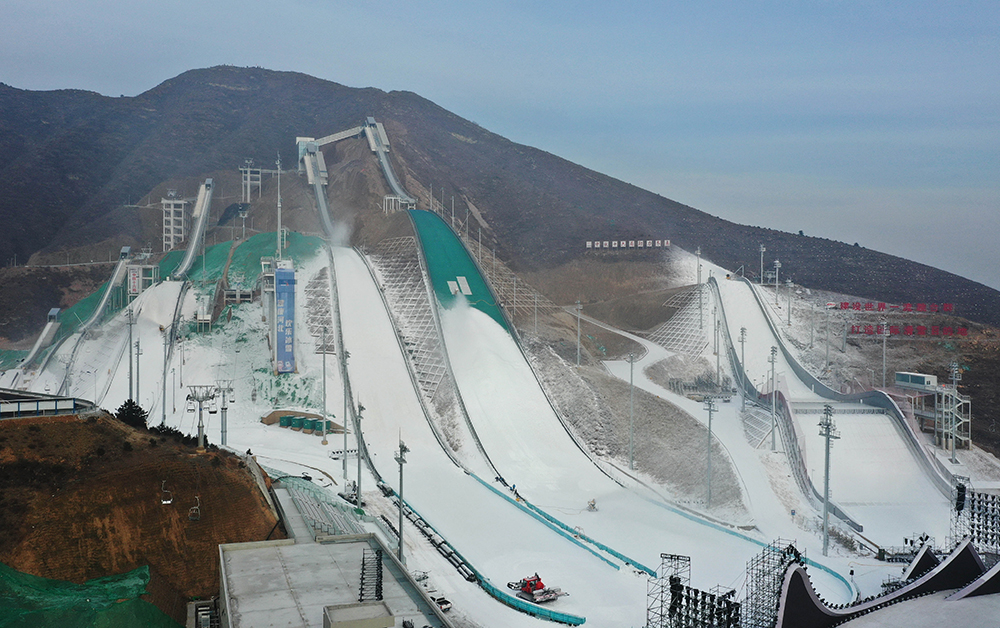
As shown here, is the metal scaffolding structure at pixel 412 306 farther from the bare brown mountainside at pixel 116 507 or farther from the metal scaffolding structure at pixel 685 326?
the bare brown mountainside at pixel 116 507

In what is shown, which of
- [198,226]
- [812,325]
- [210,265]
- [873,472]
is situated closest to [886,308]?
[812,325]

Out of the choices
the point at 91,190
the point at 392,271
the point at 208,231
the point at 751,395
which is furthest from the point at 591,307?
the point at 91,190

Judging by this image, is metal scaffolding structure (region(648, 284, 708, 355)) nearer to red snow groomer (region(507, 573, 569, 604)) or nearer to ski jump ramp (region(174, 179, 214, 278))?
red snow groomer (region(507, 573, 569, 604))

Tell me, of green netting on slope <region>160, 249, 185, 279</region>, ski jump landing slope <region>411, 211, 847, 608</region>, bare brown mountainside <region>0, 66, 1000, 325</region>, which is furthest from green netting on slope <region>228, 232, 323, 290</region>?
bare brown mountainside <region>0, 66, 1000, 325</region>

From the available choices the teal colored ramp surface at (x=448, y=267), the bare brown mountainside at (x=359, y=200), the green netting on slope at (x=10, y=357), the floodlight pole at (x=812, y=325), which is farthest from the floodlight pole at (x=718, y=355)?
the green netting on slope at (x=10, y=357)

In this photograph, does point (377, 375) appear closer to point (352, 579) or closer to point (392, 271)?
point (392, 271)

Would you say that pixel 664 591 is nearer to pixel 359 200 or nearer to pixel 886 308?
pixel 886 308
